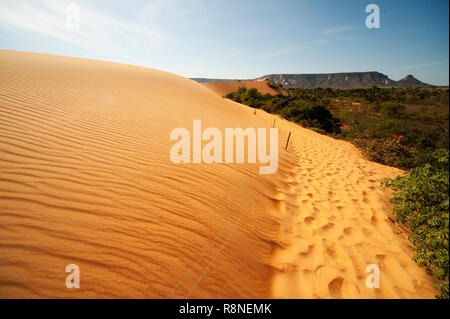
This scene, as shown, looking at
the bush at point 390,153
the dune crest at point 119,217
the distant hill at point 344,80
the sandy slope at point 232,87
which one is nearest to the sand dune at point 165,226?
the dune crest at point 119,217

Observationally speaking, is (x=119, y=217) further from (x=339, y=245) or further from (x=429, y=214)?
(x=429, y=214)

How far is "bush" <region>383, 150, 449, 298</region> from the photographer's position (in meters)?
1.93

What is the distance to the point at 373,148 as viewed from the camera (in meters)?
7.70

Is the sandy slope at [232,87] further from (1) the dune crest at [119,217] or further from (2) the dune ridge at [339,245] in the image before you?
(1) the dune crest at [119,217]

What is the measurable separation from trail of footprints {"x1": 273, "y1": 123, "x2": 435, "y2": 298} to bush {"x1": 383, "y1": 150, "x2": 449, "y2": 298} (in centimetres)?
19

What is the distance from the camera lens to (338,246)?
2.47 metres

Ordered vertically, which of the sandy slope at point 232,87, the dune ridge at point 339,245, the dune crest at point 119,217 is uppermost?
the sandy slope at point 232,87

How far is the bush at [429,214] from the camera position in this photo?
193cm

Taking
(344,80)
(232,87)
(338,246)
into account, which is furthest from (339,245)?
(344,80)

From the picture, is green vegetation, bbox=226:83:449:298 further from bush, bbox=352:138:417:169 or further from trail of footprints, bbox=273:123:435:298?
trail of footprints, bbox=273:123:435:298

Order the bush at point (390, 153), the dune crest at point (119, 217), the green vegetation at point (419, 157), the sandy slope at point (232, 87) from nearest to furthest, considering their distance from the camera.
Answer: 1. the dune crest at point (119, 217)
2. the green vegetation at point (419, 157)
3. the bush at point (390, 153)
4. the sandy slope at point (232, 87)

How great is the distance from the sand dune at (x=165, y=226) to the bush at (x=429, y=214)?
0.20 metres
